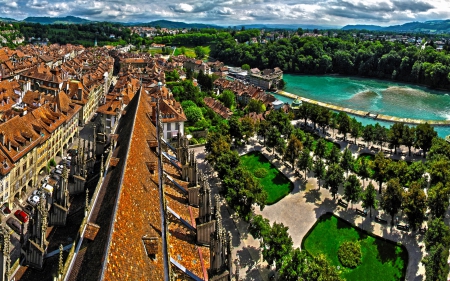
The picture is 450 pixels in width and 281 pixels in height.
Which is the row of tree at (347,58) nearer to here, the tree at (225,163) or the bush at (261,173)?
the bush at (261,173)

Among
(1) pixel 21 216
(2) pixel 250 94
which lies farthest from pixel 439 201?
(2) pixel 250 94

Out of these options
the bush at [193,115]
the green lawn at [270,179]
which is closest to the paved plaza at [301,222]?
the green lawn at [270,179]

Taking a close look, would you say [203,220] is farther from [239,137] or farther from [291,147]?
[239,137]

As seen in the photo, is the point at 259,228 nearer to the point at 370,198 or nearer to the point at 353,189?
the point at 353,189

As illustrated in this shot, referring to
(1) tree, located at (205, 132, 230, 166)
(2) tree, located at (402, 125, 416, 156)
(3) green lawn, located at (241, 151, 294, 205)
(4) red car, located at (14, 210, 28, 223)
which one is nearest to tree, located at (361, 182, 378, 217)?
(3) green lawn, located at (241, 151, 294, 205)

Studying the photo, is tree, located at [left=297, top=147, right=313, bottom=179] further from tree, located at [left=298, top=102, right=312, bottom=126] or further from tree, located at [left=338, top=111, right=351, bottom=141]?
tree, located at [left=298, top=102, right=312, bottom=126]

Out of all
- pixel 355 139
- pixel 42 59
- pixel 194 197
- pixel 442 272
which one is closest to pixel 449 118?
pixel 355 139
